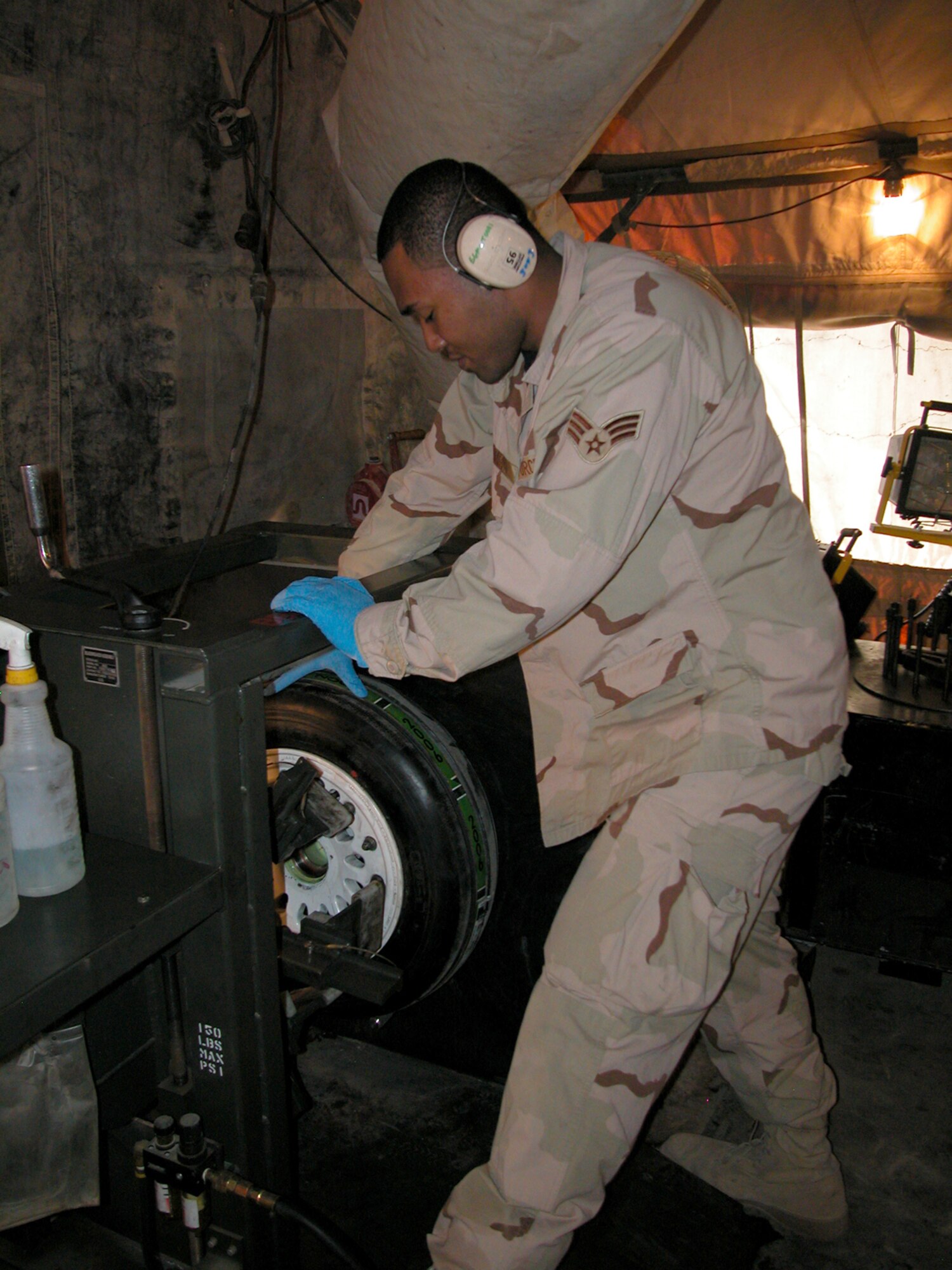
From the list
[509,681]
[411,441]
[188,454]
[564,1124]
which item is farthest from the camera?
[411,441]

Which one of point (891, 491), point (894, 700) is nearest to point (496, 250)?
point (894, 700)

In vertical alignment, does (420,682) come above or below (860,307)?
below

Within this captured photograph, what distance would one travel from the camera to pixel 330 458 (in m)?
4.32

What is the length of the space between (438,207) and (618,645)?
2.47 ft

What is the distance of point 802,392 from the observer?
478cm

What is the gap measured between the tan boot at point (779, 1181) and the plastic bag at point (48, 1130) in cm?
113

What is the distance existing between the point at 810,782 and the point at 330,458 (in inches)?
127

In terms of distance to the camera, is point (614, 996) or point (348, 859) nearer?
point (614, 996)

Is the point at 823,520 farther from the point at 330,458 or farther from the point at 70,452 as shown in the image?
the point at 70,452

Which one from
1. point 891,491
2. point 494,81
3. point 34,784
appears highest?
point 494,81

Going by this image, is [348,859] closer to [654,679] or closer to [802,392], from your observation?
[654,679]

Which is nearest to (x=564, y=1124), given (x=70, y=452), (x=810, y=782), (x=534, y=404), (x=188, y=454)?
(x=810, y=782)

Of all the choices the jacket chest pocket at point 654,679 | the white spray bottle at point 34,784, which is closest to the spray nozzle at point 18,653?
the white spray bottle at point 34,784

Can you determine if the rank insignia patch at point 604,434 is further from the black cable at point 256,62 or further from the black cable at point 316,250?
the black cable at point 256,62
